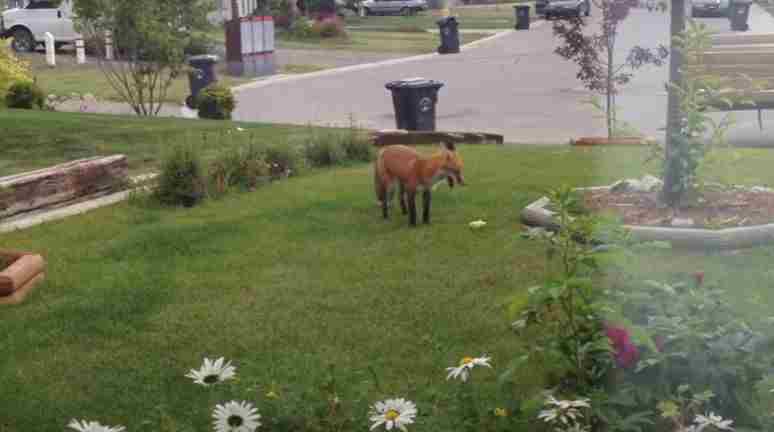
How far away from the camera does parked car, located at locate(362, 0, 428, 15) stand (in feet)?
177

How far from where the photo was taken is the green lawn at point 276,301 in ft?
16.2

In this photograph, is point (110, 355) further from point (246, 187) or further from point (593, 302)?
point (246, 187)

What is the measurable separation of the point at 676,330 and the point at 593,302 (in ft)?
1.04

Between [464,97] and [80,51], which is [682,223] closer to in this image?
[464,97]

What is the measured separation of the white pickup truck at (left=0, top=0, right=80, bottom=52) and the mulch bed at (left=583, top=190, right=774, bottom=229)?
99.0 ft

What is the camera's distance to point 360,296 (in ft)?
20.2

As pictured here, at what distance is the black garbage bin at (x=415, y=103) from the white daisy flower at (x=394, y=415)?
11.4 m

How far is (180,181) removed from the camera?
28.7ft

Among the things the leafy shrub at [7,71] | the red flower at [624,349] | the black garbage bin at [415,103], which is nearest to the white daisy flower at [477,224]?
the red flower at [624,349]

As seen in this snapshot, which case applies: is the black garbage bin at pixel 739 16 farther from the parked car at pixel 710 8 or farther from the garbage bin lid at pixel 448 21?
the garbage bin lid at pixel 448 21

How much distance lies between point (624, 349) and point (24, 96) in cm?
1519

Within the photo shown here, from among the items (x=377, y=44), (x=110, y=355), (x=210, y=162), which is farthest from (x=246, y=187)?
(x=377, y=44)

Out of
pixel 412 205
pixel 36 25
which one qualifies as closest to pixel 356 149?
pixel 412 205

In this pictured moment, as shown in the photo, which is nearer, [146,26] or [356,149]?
[356,149]
